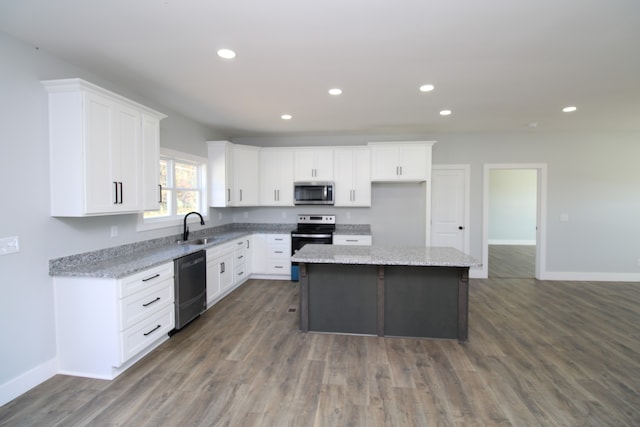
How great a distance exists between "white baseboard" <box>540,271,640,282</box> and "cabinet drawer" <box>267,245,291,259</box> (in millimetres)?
4645

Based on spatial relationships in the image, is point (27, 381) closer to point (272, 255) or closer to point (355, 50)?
point (272, 255)

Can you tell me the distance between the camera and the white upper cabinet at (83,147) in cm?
233

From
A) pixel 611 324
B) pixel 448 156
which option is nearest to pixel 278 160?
pixel 448 156

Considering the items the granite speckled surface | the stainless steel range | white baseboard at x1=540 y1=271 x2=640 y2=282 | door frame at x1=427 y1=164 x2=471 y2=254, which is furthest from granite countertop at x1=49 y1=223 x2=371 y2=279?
white baseboard at x1=540 y1=271 x2=640 y2=282

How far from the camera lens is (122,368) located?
2.47 m

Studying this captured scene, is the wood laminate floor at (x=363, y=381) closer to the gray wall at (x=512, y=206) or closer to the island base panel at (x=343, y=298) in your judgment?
the island base panel at (x=343, y=298)

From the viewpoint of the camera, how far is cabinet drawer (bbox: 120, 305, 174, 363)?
95.1 inches

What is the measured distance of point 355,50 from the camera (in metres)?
2.33

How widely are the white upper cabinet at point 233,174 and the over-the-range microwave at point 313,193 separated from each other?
0.76 m

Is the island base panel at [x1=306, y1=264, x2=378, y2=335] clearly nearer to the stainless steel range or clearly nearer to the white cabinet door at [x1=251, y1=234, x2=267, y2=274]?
the stainless steel range

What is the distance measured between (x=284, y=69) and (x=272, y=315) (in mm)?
2819

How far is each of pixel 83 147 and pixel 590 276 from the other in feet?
24.7

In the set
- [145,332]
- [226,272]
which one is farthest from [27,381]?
[226,272]

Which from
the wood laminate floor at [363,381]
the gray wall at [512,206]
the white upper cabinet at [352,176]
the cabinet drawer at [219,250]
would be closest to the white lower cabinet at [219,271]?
the cabinet drawer at [219,250]
